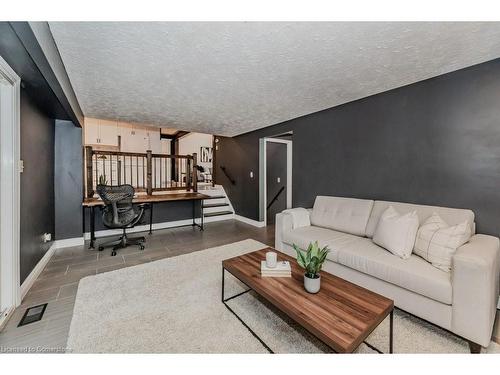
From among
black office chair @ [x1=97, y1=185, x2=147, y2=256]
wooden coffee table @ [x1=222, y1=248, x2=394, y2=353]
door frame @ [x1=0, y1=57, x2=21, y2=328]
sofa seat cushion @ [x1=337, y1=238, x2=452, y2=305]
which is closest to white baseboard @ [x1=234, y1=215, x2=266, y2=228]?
black office chair @ [x1=97, y1=185, x2=147, y2=256]

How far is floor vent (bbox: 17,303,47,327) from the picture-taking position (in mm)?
1694

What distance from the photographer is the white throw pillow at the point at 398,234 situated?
6.10ft

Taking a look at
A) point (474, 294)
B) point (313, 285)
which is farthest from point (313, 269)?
point (474, 294)

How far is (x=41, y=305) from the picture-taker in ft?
6.26

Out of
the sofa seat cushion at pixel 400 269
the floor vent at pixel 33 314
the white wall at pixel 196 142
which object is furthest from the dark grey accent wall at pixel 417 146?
the white wall at pixel 196 142

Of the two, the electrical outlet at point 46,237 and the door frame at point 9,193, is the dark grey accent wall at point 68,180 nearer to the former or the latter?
the electrical outlet at point 46,237

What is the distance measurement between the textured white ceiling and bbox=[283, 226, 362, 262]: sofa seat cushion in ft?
5.85

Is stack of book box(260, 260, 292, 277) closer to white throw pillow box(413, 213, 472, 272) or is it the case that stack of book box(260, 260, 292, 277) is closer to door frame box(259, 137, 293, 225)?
white throw pillow box(413, 213, 472, 272)

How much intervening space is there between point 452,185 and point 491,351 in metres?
1.45

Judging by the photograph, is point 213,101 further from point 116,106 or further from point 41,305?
point 41,305

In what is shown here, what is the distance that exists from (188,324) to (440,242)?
6.90 ft

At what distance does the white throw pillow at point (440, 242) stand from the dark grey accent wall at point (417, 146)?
61 cm
